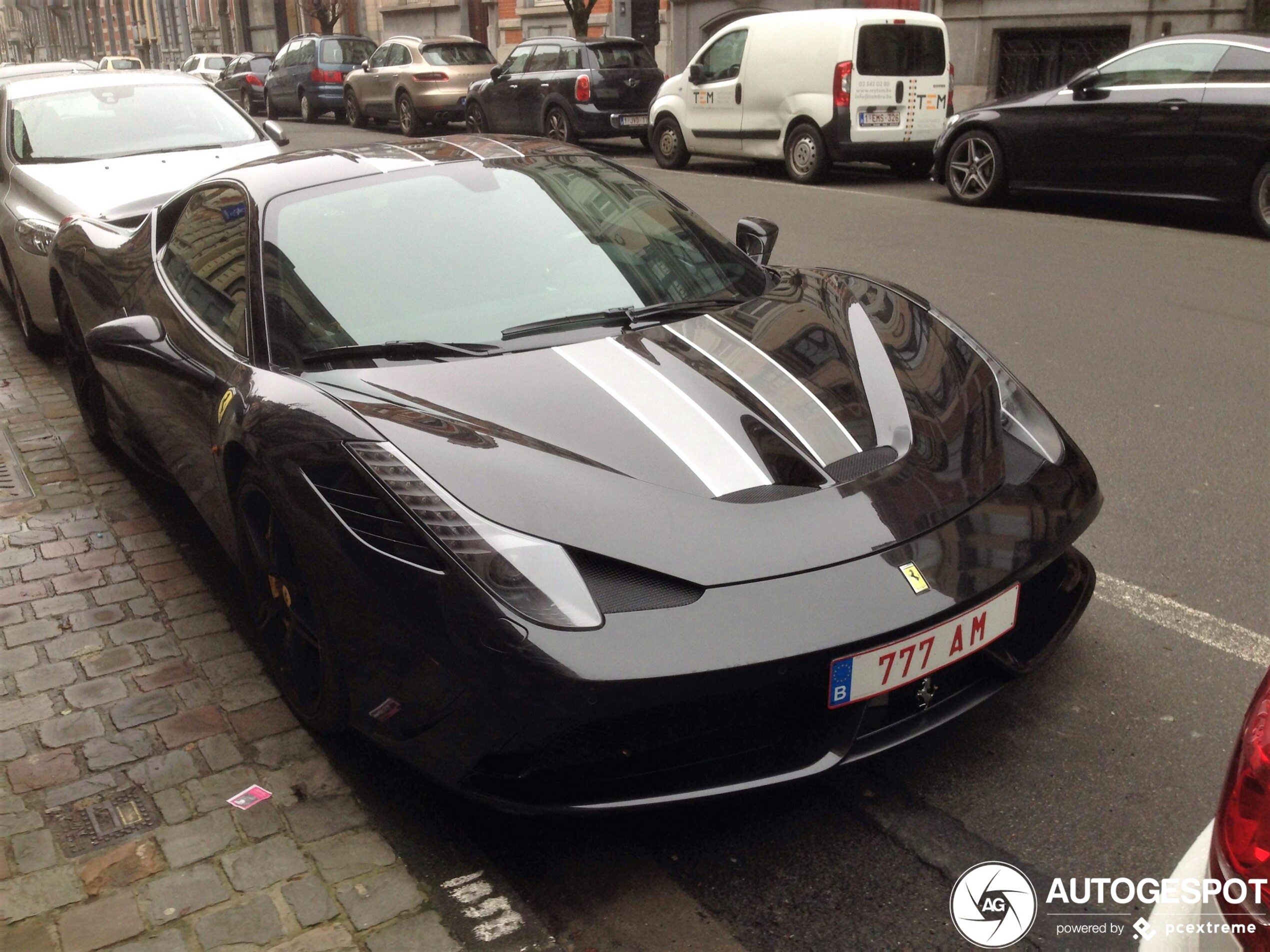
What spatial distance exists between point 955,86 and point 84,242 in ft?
54.1

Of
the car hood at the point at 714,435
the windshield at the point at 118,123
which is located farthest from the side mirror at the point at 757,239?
the windshield at the point at 118,123

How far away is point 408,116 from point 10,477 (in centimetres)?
1754

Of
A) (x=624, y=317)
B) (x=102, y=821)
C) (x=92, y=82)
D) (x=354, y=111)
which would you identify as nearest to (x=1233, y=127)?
(x=624, y=317)

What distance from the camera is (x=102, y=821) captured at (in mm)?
2771

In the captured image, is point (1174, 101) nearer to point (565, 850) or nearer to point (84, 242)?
point (84, 242)

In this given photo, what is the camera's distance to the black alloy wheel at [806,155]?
12.9 m

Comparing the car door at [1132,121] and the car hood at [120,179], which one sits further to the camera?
the car door at [1132,121]

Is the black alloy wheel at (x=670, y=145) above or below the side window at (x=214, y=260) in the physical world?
below

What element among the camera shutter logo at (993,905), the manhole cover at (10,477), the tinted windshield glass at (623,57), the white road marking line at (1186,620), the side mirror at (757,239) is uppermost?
the tinted windshield glass at (623,57)

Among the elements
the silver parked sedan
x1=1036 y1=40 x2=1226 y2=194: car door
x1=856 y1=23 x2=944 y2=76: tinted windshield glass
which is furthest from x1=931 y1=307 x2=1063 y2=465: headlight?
x1=856 y1=23 x2=944 y2=76: tinted windshield glass

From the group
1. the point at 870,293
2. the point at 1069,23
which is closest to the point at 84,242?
the point at 870,293

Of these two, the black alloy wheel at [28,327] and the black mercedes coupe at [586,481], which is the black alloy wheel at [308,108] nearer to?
the black alloy wheel at [28,327]

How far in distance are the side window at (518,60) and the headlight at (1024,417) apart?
15.6 metres

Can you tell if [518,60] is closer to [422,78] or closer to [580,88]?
[580,88]
